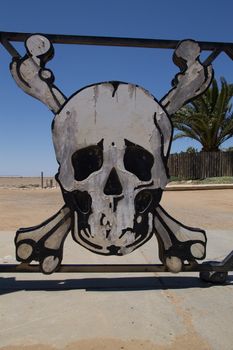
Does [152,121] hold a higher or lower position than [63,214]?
higher

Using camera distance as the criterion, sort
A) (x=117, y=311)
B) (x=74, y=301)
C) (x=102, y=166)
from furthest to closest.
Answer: (x=102, y=166), (x=74, y=301), (x=117, y=311)

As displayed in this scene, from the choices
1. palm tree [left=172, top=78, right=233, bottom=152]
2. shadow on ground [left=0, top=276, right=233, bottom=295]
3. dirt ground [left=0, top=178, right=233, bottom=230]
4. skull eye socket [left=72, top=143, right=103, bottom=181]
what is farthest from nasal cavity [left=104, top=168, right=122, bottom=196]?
palm tree [left=172, top=78, right=233, bottom=152]

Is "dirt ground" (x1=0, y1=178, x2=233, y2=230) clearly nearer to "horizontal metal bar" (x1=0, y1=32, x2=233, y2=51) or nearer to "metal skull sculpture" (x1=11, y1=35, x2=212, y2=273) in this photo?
"metal skull sculpture" (x1=11, y1=35, x2=212, y2=273)

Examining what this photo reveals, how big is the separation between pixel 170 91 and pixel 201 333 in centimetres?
248

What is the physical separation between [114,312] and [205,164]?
74.7 feet

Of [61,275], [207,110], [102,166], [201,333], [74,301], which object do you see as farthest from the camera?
[207,110]

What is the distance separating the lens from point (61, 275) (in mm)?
5332

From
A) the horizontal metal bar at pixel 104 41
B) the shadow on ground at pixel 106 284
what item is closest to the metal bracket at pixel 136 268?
the shadow on ground at pixel 106 284

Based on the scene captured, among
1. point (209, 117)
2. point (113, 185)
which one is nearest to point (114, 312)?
point (113, 185)

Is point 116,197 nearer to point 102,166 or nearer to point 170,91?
point 102,166

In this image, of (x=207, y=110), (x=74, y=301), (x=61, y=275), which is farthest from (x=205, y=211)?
(x=207, y=110)

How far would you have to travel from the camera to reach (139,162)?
475 cm

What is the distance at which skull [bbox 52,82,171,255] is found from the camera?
4.64 metres

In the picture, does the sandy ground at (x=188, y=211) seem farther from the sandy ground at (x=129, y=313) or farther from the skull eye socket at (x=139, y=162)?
the skull eye socket at (x=139, y=162)
